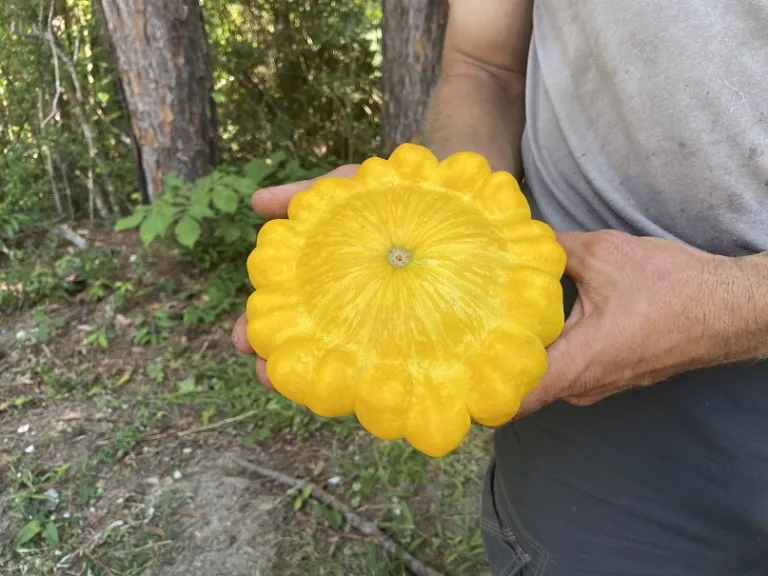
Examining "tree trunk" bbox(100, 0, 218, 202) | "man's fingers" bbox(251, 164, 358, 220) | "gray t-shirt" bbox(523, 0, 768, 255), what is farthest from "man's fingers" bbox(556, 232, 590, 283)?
"tree trunk" bbox(100, 0, 218, 202)

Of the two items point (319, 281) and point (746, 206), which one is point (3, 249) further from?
point (746, 206)

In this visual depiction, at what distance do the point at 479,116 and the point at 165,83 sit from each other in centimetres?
270

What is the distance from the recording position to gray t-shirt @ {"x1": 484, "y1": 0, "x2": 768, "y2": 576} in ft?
4.19

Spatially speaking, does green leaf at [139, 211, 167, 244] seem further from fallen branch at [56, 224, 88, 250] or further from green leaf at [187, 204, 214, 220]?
fallen branch at [56, 224, 88, 250]

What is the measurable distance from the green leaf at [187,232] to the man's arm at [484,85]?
1.73 meters

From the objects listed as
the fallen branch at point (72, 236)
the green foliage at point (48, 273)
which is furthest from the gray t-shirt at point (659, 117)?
the fallen branch at point (72, 236)

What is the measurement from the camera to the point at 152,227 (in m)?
3.32

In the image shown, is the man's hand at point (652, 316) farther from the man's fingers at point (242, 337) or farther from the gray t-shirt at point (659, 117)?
the man's fingers at point (242, 337)

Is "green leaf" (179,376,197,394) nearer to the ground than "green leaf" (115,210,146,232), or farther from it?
nearer to the ground

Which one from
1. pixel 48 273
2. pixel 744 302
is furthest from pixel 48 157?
pixel 744 302

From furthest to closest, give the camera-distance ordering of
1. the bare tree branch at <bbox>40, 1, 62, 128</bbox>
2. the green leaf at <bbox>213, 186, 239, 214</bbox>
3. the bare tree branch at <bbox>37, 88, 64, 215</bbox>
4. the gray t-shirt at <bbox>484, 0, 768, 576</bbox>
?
the bare tree branch at <bbox>37, 88, 64, 215</bbox>, the bare tree branch at <bbox>40, 1, 62, 128</bbox>, the green leaf at <bbox>213, 186, 239, 214</bbox>, the gray t-shirt at <bbox>484, 0, 768, 576</bbox>

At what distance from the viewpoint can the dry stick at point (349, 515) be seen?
2.73 metres

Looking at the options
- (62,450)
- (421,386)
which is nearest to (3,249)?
(62,450)

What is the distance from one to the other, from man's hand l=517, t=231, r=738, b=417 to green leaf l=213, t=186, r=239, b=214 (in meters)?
2.49
